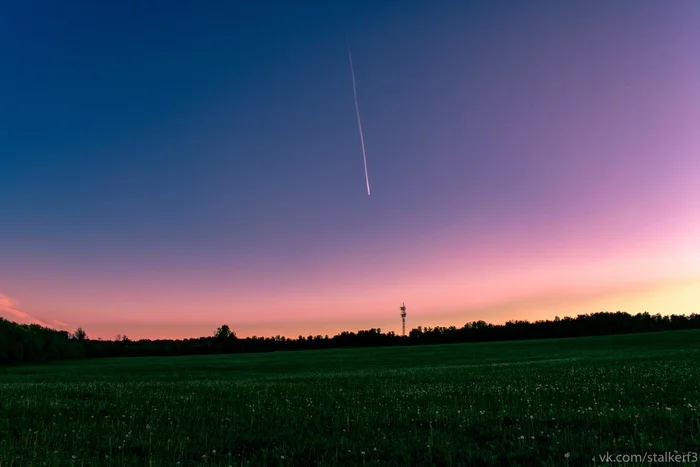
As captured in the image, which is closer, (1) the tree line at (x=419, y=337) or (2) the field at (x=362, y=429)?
(2) the field at (x=362, y=429)

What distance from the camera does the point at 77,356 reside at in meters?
120

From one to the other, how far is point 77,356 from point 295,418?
13189cm

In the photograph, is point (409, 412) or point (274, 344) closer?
point (409, 412)

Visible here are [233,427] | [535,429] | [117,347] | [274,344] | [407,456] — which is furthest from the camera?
[274,344]

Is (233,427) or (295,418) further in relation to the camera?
(295,418)

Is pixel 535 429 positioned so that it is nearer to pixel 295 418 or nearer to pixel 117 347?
pixel 295 418

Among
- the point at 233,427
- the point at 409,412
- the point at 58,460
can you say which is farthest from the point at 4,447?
the point at 409,412

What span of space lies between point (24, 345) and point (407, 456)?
382ft

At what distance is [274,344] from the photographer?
158m

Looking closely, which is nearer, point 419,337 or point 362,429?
point 362,429

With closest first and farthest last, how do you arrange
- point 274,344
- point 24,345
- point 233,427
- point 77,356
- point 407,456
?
point 407,456 → point 233,427 → point 24,345 → point 77,356 → point 274,344

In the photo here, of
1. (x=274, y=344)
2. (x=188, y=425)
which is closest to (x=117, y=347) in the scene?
(x=274, y=344)

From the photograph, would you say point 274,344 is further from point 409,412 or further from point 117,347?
point 409,412

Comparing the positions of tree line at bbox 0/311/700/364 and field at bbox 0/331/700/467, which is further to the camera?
tree line at bbox 0/311/700/364
